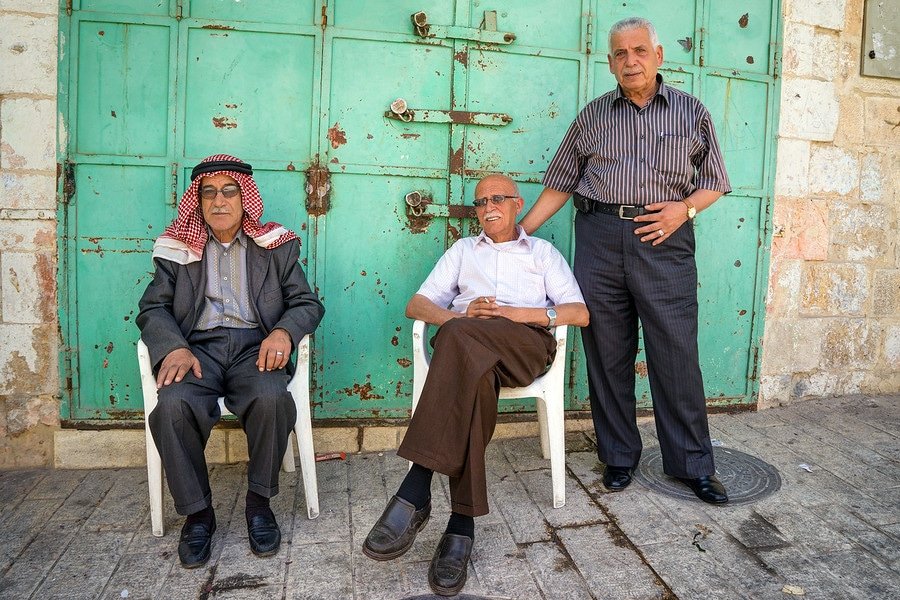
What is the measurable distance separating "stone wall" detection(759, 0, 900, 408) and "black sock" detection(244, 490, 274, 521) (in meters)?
2.97

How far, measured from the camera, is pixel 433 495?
2.79m

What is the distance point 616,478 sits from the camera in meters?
2.87

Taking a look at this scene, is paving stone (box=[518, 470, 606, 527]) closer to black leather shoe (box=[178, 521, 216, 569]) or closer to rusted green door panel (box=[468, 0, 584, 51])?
black leather shoe (box=[178, 521, 216, 569])

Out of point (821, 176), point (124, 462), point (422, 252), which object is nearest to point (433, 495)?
point (422, 252)

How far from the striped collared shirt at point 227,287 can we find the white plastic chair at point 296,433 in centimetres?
29

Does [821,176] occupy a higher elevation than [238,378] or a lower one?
higher

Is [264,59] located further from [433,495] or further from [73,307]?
[433,495]

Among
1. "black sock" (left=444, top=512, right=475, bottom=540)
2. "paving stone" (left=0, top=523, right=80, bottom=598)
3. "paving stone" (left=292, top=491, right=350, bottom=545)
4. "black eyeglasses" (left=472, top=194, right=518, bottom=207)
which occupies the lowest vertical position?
"paving stone" (left=0, top=523, right=80, bottom=598)

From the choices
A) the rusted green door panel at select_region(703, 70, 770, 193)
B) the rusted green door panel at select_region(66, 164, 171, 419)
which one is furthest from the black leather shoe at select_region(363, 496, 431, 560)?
the rusted green door panel at select_region(703, 70, 770, 193)

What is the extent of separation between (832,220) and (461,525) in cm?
311

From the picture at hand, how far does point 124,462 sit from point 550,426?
2141 millimetres

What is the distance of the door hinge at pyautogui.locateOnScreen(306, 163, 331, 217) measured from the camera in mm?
3178

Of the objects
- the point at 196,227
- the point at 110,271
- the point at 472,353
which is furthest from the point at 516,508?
the point at 110,271

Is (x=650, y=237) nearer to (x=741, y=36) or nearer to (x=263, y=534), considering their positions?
(x=741, y=36)
